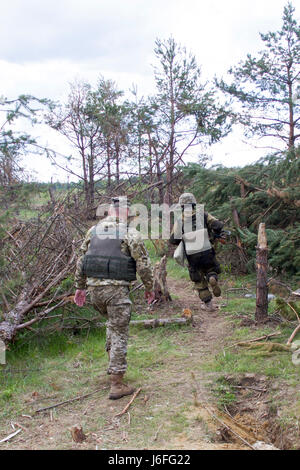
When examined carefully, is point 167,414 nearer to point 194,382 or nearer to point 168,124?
point 194,382

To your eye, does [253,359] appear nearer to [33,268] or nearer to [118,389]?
[118,389]

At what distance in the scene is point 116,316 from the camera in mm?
4504

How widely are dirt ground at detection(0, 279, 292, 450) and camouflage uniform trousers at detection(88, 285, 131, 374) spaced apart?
373 millimetres

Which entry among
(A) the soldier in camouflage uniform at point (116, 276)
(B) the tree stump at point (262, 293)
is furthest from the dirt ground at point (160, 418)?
(B) the tree stump at point (262, 293)

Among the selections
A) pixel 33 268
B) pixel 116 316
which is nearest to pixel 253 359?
pixel 116 316

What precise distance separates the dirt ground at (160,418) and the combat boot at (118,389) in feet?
0.19

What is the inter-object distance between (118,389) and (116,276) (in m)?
1.14

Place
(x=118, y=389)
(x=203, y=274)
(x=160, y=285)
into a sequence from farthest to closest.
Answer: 1. (x=160, y=285)
2. (x=203, y=274)
3. (x=118, y=389)

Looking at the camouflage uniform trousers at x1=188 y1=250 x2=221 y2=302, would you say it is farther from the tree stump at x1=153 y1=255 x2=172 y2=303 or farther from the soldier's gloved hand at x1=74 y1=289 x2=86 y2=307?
the soldier's gloved hand at x1=74 y1=289 x2=86 y2=307

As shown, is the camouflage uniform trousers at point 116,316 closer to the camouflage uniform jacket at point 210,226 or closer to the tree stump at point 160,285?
the camouflage uniform jacket at point 210,226

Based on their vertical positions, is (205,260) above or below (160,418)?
above

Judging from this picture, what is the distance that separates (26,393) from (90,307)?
7.84 feet

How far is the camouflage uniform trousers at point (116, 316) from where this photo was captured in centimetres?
447
